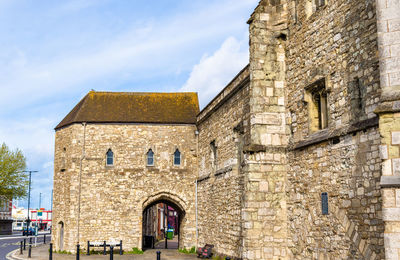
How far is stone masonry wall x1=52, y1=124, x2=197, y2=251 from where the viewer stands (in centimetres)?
2405

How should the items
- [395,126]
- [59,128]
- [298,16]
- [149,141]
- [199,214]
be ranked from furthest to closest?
1. [59,128]
2. [149,141]
3. [199,214]
4. [298,16]
5. [395,126]

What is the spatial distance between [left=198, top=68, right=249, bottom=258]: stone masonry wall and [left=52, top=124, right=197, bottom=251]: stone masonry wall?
1.74 metres

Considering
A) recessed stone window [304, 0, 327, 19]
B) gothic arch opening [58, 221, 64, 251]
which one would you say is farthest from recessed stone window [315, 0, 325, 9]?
gothic arch opening [58, 221, 64, 251]

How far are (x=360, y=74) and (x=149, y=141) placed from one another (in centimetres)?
1651

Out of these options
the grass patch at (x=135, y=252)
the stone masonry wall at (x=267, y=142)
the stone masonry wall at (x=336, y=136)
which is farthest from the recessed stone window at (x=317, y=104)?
the grass patch at (x=135, y=252)

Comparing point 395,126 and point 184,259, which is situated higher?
point 395,126

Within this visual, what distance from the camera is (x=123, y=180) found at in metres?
24.5

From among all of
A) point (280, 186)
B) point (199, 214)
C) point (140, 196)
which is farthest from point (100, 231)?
point (280, 186)

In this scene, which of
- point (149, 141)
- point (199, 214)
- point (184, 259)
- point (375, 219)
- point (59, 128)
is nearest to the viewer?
point (375, 219)

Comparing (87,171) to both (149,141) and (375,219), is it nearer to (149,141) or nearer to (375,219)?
(149,141)

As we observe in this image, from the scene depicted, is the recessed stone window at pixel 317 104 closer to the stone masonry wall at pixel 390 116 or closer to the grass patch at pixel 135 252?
the stone masonry wall at pixel 390 116

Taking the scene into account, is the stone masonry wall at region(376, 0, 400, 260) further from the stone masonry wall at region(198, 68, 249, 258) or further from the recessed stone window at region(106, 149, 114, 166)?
the recessed stone window at region(106, 149, 114, 166)

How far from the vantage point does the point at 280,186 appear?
12.6 meters

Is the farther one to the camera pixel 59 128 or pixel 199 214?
pixel 59 128
